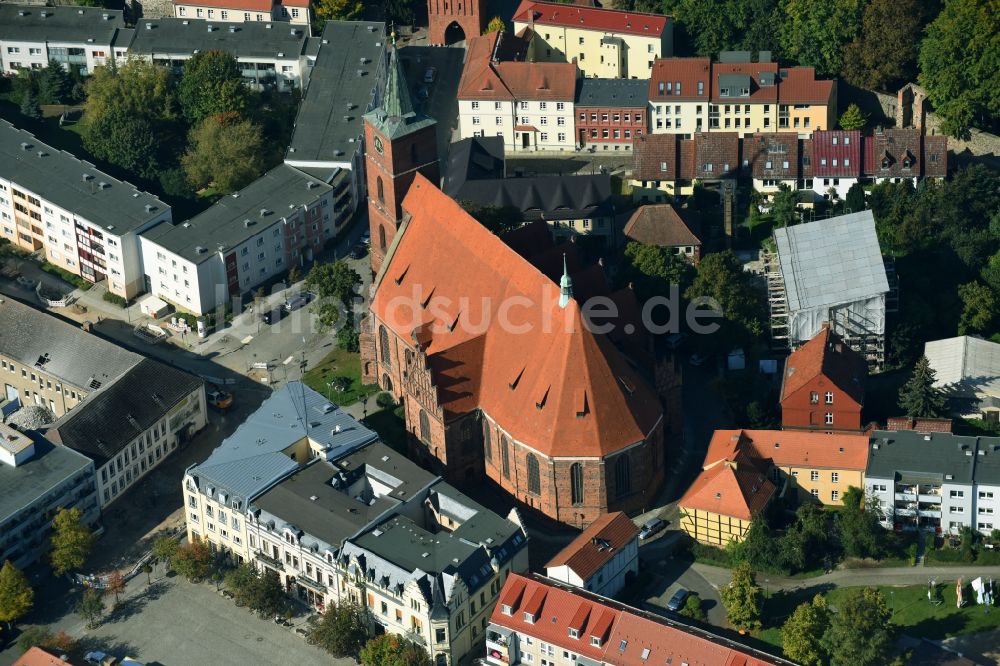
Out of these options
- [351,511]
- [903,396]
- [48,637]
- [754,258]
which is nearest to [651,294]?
[754,258]

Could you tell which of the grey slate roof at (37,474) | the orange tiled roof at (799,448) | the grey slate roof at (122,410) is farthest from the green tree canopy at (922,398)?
the grey slate roof at (37,474)

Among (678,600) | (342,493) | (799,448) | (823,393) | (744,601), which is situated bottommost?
(678,600)

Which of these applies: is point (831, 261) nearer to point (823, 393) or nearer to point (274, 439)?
point (823, 393)

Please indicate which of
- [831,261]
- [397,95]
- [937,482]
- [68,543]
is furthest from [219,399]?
Result: [937,482]

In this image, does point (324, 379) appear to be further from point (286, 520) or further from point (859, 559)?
point (859, 559)

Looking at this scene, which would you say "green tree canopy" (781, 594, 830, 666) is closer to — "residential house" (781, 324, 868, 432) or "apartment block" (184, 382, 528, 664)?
"apartment block" (184, 382, 528, 664)

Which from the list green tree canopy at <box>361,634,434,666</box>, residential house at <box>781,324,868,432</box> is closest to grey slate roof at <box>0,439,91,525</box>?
green tree canopy at <box>361,634,434,666</box>
